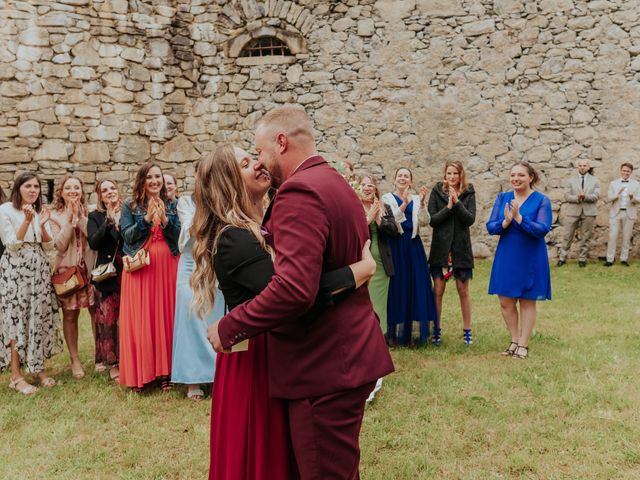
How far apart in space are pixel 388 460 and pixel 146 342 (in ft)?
8.26

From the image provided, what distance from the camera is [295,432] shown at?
2.11m

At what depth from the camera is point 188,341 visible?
491cm

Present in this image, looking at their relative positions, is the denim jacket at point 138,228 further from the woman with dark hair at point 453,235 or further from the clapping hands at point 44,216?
the woman with dark hair at point 453,235

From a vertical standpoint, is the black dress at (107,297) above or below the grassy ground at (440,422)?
above

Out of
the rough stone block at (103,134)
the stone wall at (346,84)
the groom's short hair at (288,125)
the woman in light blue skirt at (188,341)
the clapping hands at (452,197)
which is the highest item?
the stone wall at (346,84)

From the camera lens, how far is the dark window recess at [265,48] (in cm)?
1130

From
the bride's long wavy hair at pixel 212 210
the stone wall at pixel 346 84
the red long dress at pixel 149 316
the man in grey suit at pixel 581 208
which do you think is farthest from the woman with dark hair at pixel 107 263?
the man in grey suit at pixel 581 208

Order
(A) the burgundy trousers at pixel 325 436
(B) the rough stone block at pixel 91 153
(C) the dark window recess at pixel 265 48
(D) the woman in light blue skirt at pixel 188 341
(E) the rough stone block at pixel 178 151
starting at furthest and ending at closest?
(C) the dark window recess at pixel 265 48 < (E) the rough stone block at pixel 178 151 < (B) the rough stone block at pixel 91 153 < (D) the woman in light blue skirt at pixel 188 341 < (A) the burgundy trousers at pixel 325 436

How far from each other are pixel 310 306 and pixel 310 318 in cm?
13

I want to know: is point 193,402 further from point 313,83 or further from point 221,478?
point 313,83

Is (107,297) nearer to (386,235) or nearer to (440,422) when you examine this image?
(386,235)

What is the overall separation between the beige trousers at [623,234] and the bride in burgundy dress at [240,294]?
985 cm

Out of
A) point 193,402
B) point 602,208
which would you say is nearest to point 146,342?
point 193,402

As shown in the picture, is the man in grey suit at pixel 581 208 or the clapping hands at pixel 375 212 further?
the man in grey suit at pixel 581 208
